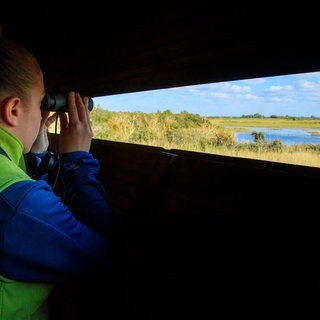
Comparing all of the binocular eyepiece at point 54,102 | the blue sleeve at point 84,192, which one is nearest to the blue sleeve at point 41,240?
the blue sleeve at point 84,192

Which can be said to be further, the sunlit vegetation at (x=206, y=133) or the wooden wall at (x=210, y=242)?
the sunlit vegetation at (x=206, y=133)

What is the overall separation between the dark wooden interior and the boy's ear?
42 centimetres

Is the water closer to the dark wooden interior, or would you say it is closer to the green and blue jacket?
the dark wooden interior

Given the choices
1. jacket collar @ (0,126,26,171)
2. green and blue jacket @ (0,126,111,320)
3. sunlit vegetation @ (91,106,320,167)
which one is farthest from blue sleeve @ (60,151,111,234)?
sunlit vegetation @ (91,106,320,167)

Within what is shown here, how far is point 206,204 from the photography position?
993mm

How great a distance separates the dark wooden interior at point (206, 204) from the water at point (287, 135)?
0.51ft

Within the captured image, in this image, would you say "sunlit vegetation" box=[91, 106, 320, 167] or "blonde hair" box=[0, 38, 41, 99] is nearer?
"blonde hair" box=[0, 38, 41, 99]

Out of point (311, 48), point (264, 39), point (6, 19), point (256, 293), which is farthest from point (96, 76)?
point (256, 293)

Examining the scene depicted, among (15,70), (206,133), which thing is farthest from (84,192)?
(206,133)

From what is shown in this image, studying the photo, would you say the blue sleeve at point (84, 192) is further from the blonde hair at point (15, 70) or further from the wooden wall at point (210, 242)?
the blonde hair at point (15, 70)

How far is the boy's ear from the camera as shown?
2.61 ft

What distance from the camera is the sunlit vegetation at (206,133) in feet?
3.34

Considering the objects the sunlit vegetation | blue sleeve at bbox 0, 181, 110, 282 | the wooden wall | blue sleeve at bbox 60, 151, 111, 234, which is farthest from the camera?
the sunlit vegetation

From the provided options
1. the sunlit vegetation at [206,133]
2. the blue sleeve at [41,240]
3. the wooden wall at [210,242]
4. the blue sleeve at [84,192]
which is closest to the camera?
the blue sleeve at [41,240]
